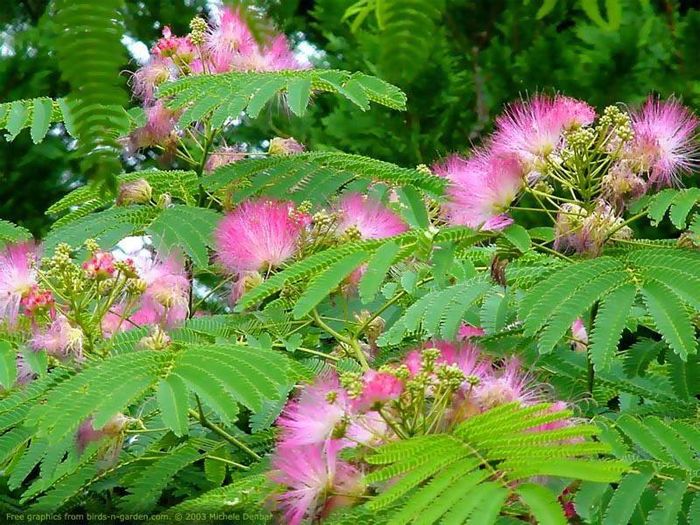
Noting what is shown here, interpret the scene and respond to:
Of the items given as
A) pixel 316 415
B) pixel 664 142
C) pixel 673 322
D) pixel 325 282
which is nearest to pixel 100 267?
pixel 325 282

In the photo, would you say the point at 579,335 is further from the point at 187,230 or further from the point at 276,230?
the point at 187,230

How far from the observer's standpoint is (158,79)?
2178 mm

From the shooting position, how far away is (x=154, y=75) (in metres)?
2.17

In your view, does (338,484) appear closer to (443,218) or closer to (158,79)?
(443,218)

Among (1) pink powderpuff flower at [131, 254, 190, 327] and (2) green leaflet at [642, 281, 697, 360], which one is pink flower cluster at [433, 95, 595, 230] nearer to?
(2) green leaflet at [642, 281, 697, 360]

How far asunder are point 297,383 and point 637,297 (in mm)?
526

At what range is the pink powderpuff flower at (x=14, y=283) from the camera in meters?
1.77

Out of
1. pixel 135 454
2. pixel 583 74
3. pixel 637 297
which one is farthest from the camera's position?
pixel 583 74

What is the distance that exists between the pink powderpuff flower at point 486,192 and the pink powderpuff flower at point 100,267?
0.55 meters

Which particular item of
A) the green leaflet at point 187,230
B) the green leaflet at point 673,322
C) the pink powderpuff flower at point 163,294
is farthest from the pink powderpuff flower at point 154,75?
the green leaflet at point 673,322

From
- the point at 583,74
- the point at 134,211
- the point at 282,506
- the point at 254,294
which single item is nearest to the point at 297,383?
the point at 254,294

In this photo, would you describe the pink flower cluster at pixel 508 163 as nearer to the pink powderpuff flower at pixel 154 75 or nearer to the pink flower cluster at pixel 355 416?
the pink flower cluster at pixel 355 416

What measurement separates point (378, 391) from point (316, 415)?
0.57ft

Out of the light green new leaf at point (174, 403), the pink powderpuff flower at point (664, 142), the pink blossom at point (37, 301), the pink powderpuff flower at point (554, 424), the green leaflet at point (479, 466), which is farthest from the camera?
the pink powderpuff flower at point (664, 142)
